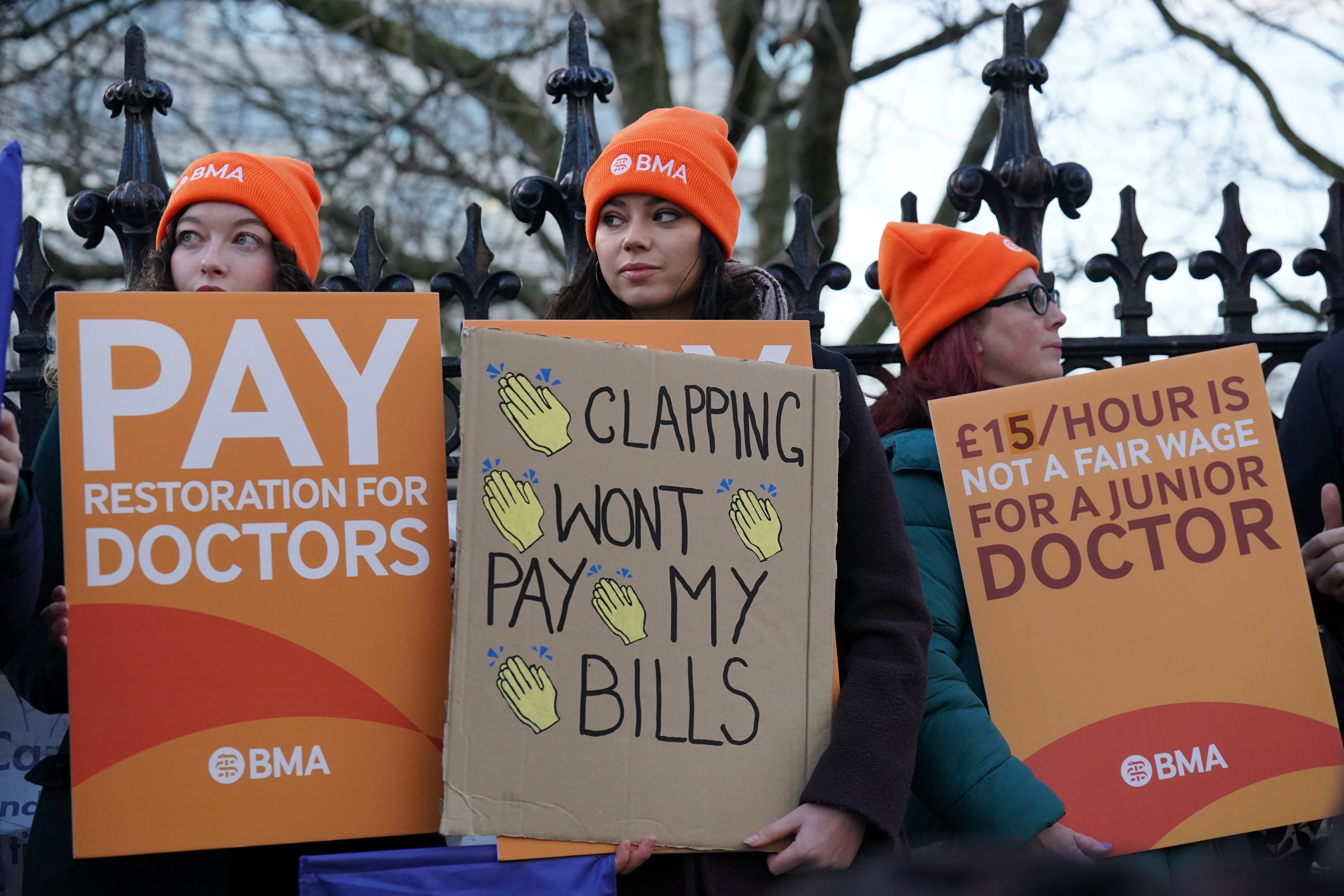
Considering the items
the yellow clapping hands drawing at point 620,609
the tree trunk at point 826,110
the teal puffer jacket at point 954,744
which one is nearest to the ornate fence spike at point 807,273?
the teal puffer jacket at point 954,744

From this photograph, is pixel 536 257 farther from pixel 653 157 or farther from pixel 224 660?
pixel 224 660

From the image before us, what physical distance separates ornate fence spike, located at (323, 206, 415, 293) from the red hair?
4.13 ft

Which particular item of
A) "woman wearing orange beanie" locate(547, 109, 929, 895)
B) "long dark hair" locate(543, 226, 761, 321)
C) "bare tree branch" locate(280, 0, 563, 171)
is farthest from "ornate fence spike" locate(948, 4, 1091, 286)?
"bare tree branch" locate(280, 0, 563, 171)

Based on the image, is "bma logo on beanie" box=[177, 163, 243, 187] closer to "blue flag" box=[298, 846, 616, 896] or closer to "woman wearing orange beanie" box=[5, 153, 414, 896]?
"woman wearing orange beanie" box=[5, 153, 414, 896]

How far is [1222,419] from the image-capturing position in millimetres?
2684

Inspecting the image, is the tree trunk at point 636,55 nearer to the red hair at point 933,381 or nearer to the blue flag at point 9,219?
the red hair at point 933,381

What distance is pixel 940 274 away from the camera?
3.08 meters

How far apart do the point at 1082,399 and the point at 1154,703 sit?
2.02 feet

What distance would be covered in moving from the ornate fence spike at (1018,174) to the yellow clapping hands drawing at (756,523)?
178 cm

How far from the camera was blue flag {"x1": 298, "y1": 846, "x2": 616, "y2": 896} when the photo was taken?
1.87 metres

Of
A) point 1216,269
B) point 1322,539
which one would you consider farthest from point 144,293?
point 1216,269

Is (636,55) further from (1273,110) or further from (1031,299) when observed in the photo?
(1031,299)

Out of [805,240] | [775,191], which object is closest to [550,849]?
[805,240]

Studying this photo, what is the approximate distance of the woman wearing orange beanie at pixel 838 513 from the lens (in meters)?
1.93
